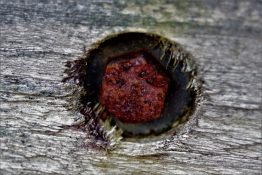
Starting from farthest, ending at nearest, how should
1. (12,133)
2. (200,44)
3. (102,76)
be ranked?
1. (12,133)
2. (102,76)
3. (200,44)

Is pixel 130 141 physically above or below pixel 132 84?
below

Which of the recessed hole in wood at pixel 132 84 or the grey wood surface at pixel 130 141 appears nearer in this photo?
the grey wood surface at pixel 130 141

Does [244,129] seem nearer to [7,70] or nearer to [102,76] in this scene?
[102,76]

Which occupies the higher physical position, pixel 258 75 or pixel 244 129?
pixel 258 75

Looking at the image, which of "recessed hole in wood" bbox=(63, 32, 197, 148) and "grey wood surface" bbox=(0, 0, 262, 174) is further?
"recessed hole in wood" bbox=(63, 32, 197, 148)

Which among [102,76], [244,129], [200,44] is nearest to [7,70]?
[102,76]

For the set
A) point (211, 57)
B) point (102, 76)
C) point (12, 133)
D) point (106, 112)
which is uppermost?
point (211, 57)

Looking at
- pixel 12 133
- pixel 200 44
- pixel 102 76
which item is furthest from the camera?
pixel 12 133

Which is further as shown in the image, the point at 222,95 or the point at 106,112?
the point at 106,112
